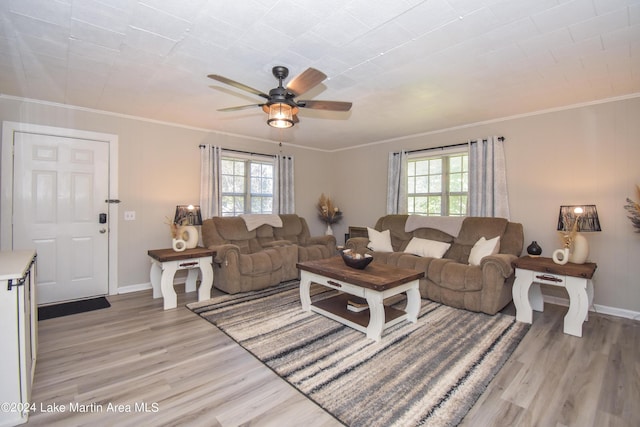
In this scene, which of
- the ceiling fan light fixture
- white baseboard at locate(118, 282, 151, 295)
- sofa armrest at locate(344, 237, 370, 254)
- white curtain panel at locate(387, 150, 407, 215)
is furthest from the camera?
white curtain panel at locate(387, 150, 407, 215)

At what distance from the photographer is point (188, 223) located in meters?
3.94

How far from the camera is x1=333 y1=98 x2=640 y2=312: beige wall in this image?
10.7ft

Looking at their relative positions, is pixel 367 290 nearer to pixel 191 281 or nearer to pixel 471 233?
pixel 471 233

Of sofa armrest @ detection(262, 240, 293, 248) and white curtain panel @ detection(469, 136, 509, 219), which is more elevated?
white curtain panel @ detection(469, 136, 509, 219)


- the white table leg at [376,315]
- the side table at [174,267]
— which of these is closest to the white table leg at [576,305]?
the white table leg at [376,315]

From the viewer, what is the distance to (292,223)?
521 cm

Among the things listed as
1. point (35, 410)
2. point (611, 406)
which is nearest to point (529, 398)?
point (611, 406)

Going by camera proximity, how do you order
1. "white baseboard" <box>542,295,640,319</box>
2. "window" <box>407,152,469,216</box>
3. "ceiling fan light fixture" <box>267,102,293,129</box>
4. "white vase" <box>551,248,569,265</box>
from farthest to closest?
"window" <box>407,152,469,216</box> → "white baseboard" <box>542,295,640,319</box> → "white vase" <box>551,248,569,265</box> → "ceiling fan light fixture" <box>267,102,293,129</box>

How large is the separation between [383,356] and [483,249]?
1.97 meters

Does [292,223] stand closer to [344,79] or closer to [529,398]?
[344,79]

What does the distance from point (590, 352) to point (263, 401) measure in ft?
8.59

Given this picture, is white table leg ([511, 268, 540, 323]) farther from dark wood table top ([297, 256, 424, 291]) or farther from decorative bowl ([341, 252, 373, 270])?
decorative bowl ([341, 252, 373, 270])

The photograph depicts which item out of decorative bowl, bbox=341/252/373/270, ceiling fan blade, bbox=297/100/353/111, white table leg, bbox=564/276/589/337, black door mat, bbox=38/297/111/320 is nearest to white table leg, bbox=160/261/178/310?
black door mat, bbox=38/297/111/320

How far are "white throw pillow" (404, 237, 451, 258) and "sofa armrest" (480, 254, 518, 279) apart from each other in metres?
0.72
